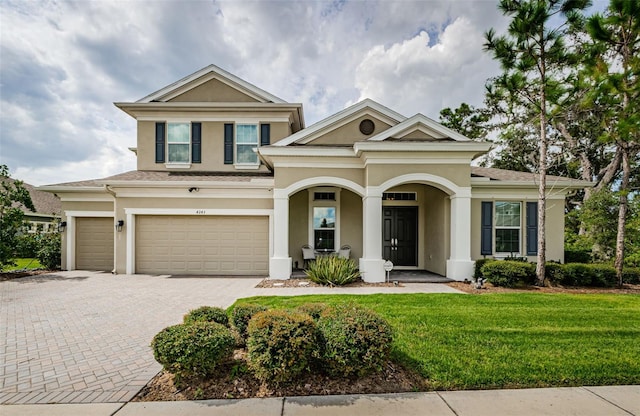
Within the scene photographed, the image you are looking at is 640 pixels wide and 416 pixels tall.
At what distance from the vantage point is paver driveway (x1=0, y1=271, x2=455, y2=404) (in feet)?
11.7

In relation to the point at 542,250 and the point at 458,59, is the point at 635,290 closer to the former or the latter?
the point at 542,250

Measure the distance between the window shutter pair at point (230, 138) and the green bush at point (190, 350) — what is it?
10.8 m

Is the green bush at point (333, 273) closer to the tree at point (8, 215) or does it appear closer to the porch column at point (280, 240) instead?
the porch column at point (280, 240)

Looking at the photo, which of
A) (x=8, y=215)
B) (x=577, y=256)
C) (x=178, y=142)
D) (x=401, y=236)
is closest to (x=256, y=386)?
(x=401, y=236)

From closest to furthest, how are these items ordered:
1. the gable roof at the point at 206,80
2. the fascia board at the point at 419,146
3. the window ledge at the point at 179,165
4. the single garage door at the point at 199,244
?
1. the fascia board at the point at 419,146
2. the single garage door at the point at 199,244
3. the window ledge at the point at 179,165
4. the gable roof at the point at 206,80

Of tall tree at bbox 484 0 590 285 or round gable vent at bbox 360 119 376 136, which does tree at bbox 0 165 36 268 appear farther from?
tall tree at bbox 484 0 590 285

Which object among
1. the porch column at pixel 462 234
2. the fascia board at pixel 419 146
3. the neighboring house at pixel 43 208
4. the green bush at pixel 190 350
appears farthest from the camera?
the neighboring house at pixel 43 208

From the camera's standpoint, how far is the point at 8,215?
36.8ft

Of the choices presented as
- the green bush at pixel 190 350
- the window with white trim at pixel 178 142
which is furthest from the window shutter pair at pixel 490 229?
the window with white trim at pixel 178 142

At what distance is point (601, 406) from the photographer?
10.2 ft

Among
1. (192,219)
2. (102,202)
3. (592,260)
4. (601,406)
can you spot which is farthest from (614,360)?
(102,202)

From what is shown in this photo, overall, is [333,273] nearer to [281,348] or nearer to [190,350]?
[281,348]

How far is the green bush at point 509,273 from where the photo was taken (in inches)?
345

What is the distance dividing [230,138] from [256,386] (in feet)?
38.6
